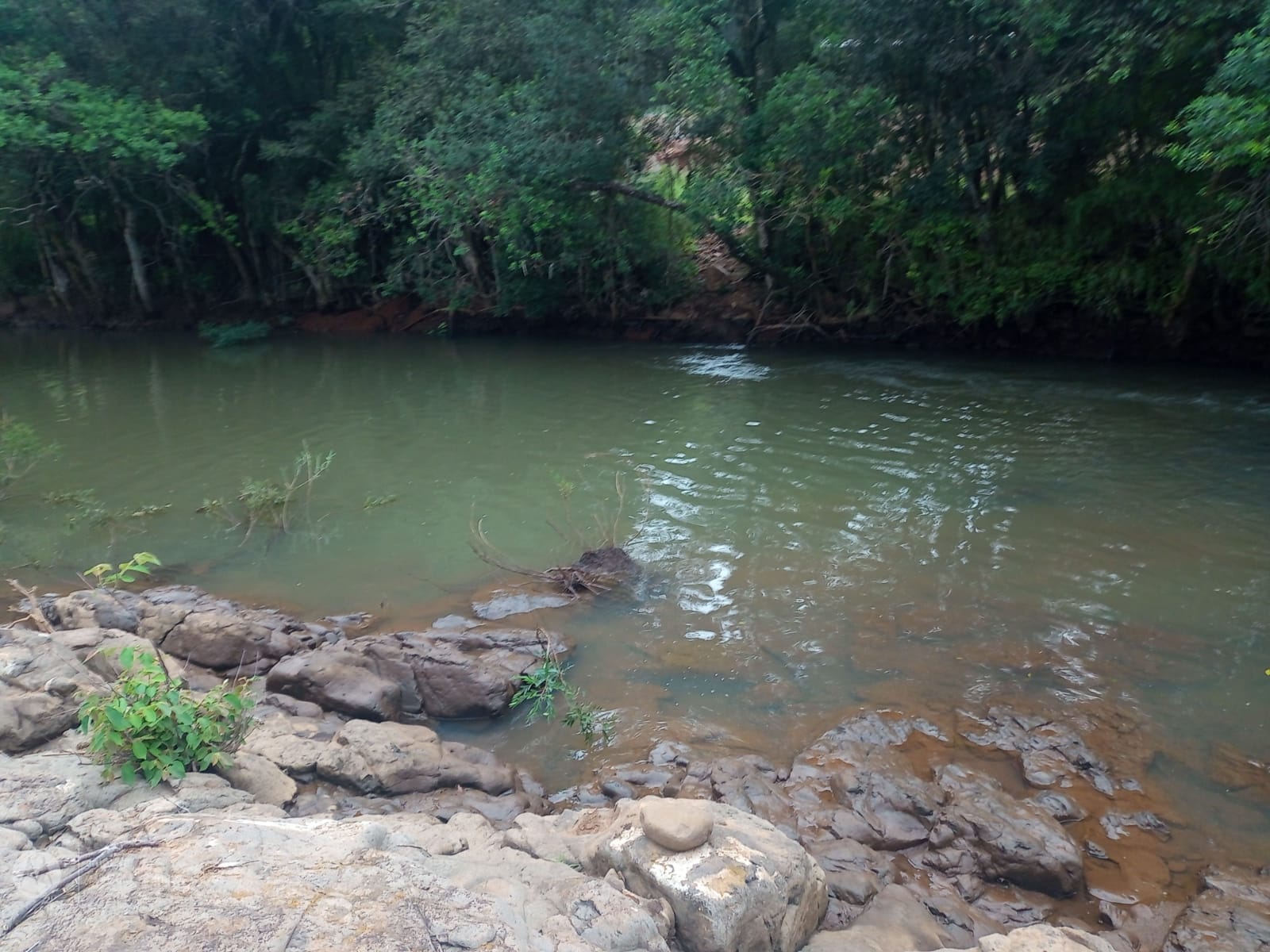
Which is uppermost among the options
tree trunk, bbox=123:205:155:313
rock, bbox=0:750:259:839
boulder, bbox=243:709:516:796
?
tree trunk, bbox=123:205:155:313

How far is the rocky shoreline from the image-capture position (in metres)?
2.68

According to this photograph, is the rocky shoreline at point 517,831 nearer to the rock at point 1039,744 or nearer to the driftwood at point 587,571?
the rock at point 1039,744

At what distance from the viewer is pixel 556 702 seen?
548 cm

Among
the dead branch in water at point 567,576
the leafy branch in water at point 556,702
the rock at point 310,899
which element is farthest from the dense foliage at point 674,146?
the rock at point 310,899

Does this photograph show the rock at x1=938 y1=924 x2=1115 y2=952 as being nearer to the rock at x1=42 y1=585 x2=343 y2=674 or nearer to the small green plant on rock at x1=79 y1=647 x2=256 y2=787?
the small green plant on rock at x1=79 y1=647 x2=256 y2=787

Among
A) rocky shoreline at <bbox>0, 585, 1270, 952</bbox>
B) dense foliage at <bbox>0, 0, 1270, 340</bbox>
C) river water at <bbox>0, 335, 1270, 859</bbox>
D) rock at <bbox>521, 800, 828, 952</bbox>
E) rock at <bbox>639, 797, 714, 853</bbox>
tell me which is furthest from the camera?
dense foliage at <bbox>0, 0, 1270, 340</bbox>

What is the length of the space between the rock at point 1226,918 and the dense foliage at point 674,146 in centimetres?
690

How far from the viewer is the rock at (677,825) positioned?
3.18 meters

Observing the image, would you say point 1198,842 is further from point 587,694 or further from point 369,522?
point 369,522

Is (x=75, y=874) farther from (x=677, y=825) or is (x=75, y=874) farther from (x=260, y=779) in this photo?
(x=677, y=825)

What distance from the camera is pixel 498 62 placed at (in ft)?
53.4

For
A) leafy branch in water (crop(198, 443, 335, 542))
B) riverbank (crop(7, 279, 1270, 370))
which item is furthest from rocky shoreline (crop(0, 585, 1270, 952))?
riverbank (crop(7, 279, 1270, 370))

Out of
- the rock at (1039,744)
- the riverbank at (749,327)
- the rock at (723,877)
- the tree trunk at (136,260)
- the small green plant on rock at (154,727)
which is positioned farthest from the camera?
the tree trunk at (136,260)

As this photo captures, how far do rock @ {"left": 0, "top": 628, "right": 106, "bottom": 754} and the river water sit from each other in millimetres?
2003
